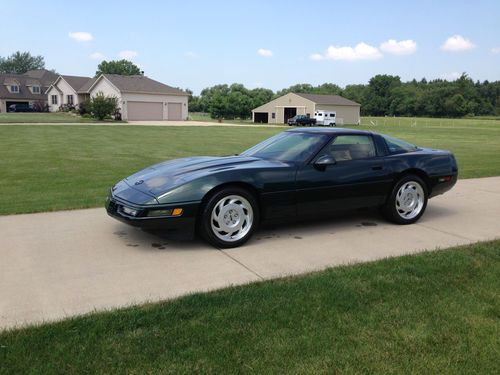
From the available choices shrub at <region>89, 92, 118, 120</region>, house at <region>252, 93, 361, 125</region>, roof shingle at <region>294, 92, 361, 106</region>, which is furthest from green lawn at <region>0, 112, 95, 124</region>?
roof shingle at <region>294, 92, 361, 106</region>

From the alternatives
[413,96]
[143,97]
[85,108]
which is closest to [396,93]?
[413,96]

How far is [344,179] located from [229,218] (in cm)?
157

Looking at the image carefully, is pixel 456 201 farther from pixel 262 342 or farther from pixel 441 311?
pixel 262 342

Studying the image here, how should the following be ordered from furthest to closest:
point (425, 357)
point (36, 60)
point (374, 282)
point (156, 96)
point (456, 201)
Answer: point (36, 60)
point (156, 96)
point (456, 201)
point (374, 282)
point (425, 357)

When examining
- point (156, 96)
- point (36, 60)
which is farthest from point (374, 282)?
point (36, 60)

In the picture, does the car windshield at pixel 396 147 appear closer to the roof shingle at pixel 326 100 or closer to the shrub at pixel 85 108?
the shrub at pixel 85 108

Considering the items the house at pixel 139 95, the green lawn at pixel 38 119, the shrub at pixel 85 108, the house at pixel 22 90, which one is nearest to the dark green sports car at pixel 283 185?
the green lawn at pixel 38 119

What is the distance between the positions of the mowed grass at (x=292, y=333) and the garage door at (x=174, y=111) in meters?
54.9

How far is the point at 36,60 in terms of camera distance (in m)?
122

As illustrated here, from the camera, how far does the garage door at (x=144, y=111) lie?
5397cm

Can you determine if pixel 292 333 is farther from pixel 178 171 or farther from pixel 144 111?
pixel 144 111

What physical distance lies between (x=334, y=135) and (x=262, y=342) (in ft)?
11.3

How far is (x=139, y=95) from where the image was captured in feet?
177

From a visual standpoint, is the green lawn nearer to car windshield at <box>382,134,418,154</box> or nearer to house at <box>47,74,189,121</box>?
house at <box>47,74,189,121</box>
